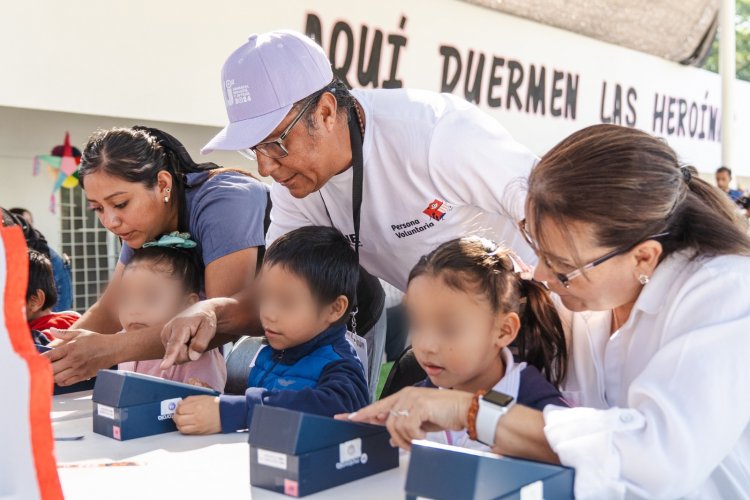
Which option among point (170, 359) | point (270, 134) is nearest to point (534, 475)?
point (170, 359)

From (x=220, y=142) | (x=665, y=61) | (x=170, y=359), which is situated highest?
(x=665, y=61)

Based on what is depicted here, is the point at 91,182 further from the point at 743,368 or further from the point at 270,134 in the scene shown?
the point at 743,368

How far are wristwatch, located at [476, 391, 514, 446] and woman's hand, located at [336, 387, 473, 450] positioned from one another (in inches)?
1.0

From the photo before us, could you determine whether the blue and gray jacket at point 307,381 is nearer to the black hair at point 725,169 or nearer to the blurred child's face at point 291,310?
the blurred child's face at point 291,310

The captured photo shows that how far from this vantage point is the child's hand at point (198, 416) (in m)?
1.60

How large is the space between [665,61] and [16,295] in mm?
10657

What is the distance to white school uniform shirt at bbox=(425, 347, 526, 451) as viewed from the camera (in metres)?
1.44

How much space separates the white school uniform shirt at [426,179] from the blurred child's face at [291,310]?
247mm

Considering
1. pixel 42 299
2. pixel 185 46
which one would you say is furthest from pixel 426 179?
pixel 185 46

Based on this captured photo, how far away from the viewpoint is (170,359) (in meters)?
1.77

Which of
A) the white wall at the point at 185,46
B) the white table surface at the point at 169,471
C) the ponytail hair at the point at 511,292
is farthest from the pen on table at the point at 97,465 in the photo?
the white wall at the point at 185,46

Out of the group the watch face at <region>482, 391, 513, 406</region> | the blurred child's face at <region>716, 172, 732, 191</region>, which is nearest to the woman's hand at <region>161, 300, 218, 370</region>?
the watch face at <region>482, 391, 513, 406</region>

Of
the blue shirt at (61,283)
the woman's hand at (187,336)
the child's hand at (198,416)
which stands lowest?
the blue shirt at (61,283)

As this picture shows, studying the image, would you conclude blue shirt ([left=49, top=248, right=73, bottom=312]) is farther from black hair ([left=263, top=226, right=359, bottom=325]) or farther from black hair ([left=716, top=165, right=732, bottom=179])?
black hair ([left=716, top=165, right=732, bottom=179])
